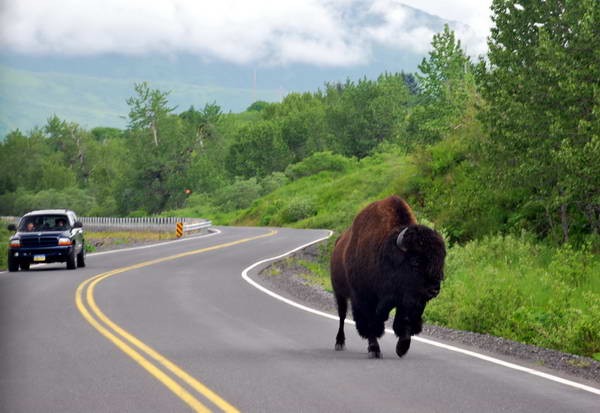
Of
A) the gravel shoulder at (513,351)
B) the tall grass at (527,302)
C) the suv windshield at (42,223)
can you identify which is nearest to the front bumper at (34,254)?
the suv windshield at (42,223)

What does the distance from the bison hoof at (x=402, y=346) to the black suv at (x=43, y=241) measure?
19218mm

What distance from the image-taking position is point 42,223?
2803cm

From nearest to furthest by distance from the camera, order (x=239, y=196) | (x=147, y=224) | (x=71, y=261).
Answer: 1. (x=71, y=261)
2. (x=147, y=224)
3. (x=239, y=196)

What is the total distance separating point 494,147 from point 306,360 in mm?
15605

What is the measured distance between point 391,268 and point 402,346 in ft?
3.17

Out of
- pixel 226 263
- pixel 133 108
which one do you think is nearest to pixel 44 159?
pixel 133 108

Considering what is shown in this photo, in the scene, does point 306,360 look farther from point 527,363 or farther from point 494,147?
point 494,147

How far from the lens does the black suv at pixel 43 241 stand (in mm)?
26984

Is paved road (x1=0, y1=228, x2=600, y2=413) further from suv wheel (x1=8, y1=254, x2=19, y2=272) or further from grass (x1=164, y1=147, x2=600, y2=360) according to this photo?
suv wheel (x1=8, y1=254, x2=19, y2=272)

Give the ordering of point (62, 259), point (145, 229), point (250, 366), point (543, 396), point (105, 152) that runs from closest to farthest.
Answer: point (543, 396)
point (250, 366)
point (62, 259)
point (145, 229)
point (105, 152)

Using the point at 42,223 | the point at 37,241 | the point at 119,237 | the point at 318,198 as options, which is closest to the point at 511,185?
the point at 37,241

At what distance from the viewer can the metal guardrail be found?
59.9 metres

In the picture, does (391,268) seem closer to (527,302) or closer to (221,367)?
(221,367)

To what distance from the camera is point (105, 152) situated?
531 feet
